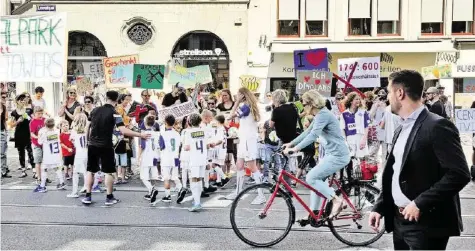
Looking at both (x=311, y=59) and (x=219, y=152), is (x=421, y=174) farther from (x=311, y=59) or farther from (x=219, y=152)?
(x=311, y=59)

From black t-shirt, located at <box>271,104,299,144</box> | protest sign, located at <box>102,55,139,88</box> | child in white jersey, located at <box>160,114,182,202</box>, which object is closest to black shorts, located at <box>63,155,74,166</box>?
child in white jersey, located at <box>160,114,182,202</box>

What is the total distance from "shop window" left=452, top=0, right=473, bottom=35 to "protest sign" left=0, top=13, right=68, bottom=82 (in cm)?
2325

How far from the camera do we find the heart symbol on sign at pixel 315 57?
14945 mm

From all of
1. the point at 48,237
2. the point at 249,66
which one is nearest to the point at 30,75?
the point at 48,237

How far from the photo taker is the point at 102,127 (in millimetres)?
9984

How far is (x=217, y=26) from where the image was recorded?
2867 centimetres

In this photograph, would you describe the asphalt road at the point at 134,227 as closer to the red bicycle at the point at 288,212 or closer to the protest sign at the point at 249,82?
the red bicycle at the point at 288,212

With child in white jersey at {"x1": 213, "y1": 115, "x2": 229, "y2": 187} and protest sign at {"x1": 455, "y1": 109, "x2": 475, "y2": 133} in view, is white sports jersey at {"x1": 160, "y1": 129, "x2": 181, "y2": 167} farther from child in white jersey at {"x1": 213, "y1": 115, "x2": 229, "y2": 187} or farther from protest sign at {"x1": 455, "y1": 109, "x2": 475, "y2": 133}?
protest sign at {"x1": 455, "y1": 109, "x2": 475, "y2": 133}

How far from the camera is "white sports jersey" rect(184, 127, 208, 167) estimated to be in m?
9.70

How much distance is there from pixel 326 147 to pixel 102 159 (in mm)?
4005

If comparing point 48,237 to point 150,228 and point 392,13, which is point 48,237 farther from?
point 392,13

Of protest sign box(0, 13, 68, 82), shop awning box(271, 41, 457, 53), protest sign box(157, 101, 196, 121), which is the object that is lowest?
protest sign box(157, 101, 196, 121)

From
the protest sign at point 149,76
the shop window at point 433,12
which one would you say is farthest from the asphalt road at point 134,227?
the shop window at point 433,12

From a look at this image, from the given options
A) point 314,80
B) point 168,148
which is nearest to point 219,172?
point 168,148
